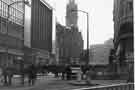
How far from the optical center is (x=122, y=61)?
50.1 meters

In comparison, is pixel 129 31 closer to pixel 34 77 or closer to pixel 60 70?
pixel 60 70

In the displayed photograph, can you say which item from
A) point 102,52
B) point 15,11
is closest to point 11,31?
point 15,11

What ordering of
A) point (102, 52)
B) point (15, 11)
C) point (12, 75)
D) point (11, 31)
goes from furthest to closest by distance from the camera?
point (102, 52) < point (11, 31) < point (15, 11) < point (12, 75)

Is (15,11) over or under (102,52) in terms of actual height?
over

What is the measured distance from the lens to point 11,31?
4144cm

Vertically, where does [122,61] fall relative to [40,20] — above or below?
below

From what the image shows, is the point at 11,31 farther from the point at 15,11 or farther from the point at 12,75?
the point at 12,75

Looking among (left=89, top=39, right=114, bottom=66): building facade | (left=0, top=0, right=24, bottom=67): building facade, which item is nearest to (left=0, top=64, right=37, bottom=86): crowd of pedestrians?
(left=0, top=0, right=24, bottom=67): building facade

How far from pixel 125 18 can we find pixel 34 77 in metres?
33.3

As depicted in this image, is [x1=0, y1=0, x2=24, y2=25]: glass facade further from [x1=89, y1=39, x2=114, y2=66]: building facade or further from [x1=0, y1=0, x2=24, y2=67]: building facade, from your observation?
[x1=89, y1=39, x2=114, y2=66]: building facade

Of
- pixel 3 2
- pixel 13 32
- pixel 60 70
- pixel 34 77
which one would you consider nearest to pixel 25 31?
pixel 13 32

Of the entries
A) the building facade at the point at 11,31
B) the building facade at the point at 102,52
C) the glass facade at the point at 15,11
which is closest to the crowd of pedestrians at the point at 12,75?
the building facade at the point at 11,31

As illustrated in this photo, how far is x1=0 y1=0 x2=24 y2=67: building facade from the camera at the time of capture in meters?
33.5

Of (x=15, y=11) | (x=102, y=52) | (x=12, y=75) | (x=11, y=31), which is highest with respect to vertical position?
(x=15, y=11)
